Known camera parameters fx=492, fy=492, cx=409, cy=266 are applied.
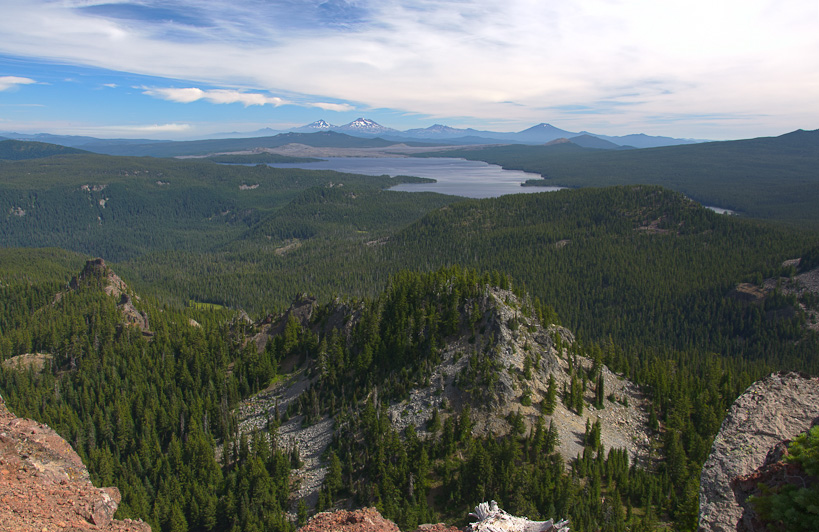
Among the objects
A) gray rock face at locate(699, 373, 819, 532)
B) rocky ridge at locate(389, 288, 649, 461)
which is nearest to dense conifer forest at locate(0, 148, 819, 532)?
rocky ridge at locate(389, 288, 649, 461)

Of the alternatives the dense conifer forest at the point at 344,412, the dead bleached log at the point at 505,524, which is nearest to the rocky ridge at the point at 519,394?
the dense conifer forest at the point at 344,412

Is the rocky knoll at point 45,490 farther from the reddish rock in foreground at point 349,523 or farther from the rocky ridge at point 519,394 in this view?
the rocky ridge at point 519,394

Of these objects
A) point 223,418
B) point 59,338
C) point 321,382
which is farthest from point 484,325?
point 59,338

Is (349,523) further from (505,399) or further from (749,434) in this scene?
(505,399)

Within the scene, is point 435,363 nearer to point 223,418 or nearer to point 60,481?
point 223,418

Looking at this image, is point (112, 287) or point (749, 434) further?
point (112, 287)

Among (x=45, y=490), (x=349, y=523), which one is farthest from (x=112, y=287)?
(x=349, y=523)
